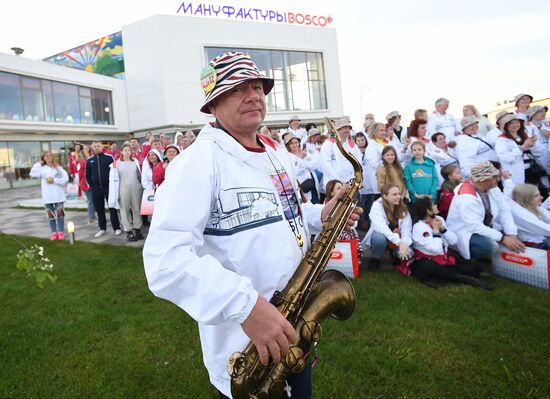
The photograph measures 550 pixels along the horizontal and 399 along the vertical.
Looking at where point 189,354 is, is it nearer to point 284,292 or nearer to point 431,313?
point 284,292

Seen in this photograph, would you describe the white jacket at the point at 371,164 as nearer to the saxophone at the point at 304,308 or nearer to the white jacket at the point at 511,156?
the white jacket at the point at 511,156

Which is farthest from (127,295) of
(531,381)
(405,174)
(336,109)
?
(336,109)

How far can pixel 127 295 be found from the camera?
17.4 ft

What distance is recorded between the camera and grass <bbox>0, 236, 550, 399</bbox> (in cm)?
315

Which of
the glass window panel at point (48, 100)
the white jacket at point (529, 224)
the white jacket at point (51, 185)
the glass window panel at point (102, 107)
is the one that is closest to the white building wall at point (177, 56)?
the glass window panel at point (102, 107)

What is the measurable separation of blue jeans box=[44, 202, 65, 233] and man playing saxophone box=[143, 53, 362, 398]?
28.6 ft

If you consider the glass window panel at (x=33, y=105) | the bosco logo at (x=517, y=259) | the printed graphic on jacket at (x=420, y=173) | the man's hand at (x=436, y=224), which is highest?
the glass window panel at (x=33, y=105)

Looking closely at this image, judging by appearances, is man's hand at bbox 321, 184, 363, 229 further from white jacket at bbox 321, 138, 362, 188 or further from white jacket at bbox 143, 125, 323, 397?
white jacket at bbox 321, 138, 362, 188

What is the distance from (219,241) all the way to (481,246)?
4996 millimetres

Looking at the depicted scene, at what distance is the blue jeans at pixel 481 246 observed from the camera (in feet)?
17.4

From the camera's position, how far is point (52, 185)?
866 cm

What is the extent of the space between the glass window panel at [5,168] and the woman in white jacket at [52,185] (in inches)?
739

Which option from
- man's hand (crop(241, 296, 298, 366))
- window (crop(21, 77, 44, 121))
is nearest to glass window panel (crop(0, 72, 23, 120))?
window (crop(21, 77, 44, 121))

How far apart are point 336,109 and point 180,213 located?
33683 millimetres
